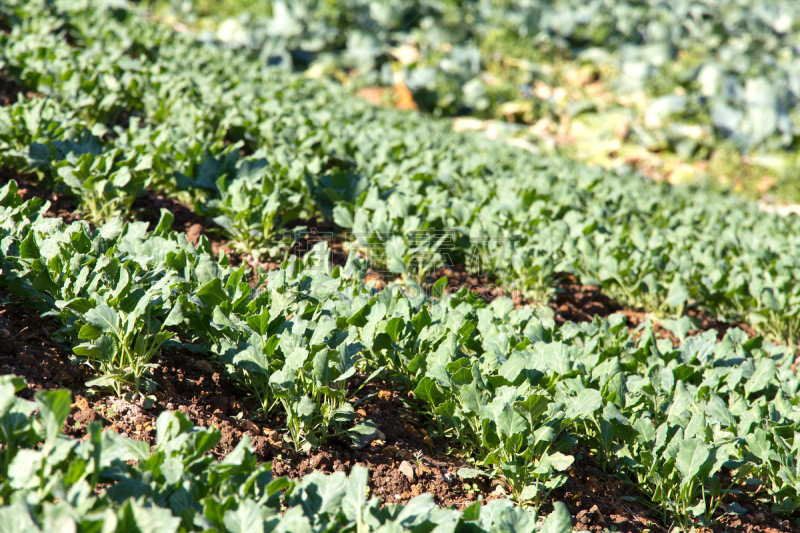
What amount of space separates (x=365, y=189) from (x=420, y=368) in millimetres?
2251

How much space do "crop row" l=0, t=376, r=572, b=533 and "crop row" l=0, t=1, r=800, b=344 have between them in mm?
2123

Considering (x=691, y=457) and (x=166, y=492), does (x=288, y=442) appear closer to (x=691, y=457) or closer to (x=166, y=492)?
(x=166, y=492)

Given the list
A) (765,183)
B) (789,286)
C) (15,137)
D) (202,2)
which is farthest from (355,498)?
(202,2)

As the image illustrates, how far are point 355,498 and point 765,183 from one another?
12.5 metres

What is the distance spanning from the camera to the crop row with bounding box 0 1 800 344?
3.84 meters

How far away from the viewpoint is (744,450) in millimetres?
2475

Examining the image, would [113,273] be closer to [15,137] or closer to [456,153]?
[15,137]

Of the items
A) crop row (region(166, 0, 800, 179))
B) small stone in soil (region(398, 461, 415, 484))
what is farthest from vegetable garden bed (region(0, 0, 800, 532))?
crop row (region(166, 0, 800, 179))

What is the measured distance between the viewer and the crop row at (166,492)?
56.4 inches

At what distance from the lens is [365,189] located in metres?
4.53

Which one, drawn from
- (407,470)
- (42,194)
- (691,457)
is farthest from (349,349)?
(42,194)

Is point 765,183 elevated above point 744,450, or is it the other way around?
point 744,450

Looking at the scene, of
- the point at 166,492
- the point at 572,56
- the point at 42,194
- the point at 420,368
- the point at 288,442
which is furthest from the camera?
the point at 572,56

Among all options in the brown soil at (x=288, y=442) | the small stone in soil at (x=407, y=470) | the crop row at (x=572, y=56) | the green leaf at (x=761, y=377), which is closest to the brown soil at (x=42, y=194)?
the brown soil at (x=288, y=442)
